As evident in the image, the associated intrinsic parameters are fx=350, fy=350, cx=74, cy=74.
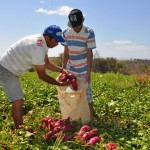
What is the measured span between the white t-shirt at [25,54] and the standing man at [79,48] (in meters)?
1.02

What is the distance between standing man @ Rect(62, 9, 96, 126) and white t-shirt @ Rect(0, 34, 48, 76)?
102 cm

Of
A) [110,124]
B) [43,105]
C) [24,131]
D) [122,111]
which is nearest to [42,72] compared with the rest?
[24,131]

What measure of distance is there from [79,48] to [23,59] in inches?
51.2

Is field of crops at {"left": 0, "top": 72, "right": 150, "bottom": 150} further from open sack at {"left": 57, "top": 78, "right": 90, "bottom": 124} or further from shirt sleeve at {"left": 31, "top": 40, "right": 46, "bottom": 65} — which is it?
shirt sleeve at {"left": 31, "top": 40, "right": 46, "bottom": 65}

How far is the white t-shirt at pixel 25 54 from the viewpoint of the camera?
4379 millimetres

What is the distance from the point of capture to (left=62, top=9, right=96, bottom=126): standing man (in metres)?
5.43

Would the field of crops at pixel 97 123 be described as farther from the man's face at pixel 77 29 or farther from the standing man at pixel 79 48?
the man's face at pixel 77 29

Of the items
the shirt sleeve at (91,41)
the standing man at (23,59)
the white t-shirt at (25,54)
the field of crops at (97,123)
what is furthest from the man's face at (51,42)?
the field of crops at (97,123)

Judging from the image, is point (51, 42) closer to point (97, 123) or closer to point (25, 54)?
point (25, 54)

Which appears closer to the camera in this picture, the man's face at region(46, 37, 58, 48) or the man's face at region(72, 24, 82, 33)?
the man's face at region(46, 37, 58, 48)

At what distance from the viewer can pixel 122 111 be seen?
663cm

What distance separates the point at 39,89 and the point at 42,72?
429 cm

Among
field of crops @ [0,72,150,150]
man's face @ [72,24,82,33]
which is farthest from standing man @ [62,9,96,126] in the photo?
field of crops @ [0,72,150,150]

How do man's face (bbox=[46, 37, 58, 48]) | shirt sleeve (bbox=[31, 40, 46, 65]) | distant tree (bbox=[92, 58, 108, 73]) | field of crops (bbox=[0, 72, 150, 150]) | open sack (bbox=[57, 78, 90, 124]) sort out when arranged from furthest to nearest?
distant tree (bbox=[92, 58, 108, 73]) → open sack (bbox=[57, 78, 90, 124]) → man's face (bbox=[46, 37, 58, 48]) → shirt sleeve (bbox=[31, 40, 46, 65]) → field of crops (bbox=[0, 72, 150, 150])
